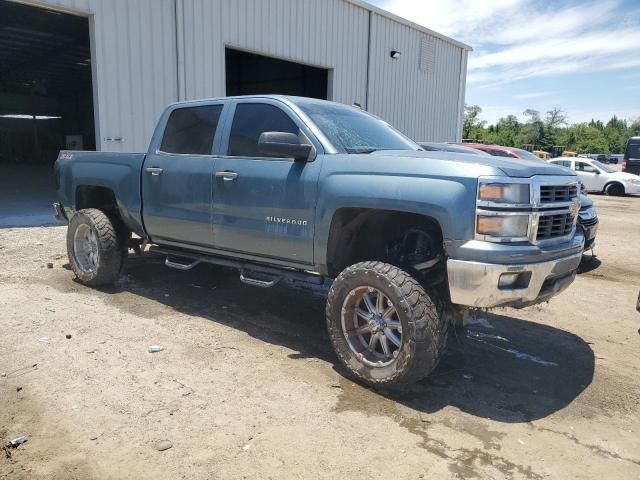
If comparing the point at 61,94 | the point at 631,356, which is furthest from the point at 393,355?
the point at 61,94

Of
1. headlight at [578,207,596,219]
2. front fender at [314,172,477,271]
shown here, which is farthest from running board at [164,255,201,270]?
headlight at [578,207,596,219]

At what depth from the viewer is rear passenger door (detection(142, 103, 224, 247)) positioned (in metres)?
5.05

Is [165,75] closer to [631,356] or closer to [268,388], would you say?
[268,388]

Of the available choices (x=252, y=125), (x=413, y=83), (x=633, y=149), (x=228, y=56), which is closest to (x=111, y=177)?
(x=252, y=125)

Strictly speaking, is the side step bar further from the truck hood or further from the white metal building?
the white metal building

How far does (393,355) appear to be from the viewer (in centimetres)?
374

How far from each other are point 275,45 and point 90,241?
30.5 ft

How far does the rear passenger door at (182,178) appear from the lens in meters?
5.05

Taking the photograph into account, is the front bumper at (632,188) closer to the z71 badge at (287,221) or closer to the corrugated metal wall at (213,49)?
the corrugated metal wall at (213,49)

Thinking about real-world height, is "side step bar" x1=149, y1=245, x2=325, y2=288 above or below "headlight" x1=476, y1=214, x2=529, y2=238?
below

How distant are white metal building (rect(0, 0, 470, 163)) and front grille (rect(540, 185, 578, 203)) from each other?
9.05m

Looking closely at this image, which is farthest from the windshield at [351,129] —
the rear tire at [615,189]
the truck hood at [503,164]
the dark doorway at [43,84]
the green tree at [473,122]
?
the green tree at [473,122]

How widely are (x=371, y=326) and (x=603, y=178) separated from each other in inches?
880

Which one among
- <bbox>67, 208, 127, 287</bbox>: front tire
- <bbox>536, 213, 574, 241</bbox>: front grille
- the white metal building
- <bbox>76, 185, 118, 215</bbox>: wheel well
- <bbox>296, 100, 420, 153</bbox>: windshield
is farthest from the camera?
the white metal building
